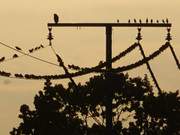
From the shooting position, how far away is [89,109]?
80312 millimetres

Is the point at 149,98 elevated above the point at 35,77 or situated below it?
above

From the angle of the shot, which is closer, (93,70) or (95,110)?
(93,70)

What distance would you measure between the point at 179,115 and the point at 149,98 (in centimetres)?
229

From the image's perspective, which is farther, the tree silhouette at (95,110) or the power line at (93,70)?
the tree silhouette at (95,110)

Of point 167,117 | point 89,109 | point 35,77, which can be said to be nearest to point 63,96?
point 89,109

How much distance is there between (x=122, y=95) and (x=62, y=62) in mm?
32608

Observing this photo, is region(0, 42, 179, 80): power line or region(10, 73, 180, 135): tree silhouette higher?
region(10, 73, 180, 135): tree silhouette

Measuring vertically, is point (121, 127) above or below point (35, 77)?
above

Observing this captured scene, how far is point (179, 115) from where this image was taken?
7944cm

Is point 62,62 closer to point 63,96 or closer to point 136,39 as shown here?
point 136,39

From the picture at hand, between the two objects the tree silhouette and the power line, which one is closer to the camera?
the power line

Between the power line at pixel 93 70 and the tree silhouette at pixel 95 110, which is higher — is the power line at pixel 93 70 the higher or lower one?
the lower one

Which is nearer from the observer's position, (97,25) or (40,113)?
(97,25)

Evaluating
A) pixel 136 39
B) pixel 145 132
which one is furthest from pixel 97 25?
pixel 145 132
